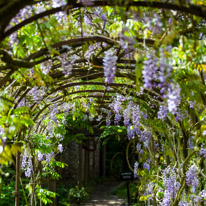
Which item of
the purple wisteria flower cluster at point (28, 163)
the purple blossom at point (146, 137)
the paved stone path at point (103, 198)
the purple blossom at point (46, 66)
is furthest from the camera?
the paved stone path at point (103, 198)

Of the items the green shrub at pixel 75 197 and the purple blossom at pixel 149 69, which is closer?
the purple blossom at pixel 149 69

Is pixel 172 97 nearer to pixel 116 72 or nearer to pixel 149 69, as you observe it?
pixel 149 69

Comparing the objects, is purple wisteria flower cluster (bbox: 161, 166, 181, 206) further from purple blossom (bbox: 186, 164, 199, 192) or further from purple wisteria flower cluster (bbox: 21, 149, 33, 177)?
purple wisteria flower cluster (bbox: 21, 149, 33, 177)

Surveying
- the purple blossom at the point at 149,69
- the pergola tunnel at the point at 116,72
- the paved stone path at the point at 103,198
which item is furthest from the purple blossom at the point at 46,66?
the paved stone path at the point at 103,198

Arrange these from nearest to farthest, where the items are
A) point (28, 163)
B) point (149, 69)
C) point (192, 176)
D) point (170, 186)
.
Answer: point (149, 69) < point (192, 176) < point (170, 186) < point (28, 163)

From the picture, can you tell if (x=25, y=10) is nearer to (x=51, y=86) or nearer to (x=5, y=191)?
(x=51, y=86)

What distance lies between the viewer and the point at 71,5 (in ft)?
6.35

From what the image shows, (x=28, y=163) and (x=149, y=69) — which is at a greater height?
(x=149, y=69)

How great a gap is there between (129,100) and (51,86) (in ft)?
5.13

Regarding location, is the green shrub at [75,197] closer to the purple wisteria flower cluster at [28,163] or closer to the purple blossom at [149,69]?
the purple wisteria flower cluster at [28,163]

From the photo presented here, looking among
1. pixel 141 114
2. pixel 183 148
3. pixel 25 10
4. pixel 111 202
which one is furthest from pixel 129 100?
pixel 111 202

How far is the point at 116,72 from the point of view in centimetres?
350

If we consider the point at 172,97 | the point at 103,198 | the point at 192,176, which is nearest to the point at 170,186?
A: the point at 192,176

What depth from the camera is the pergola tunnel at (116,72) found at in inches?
76.4
